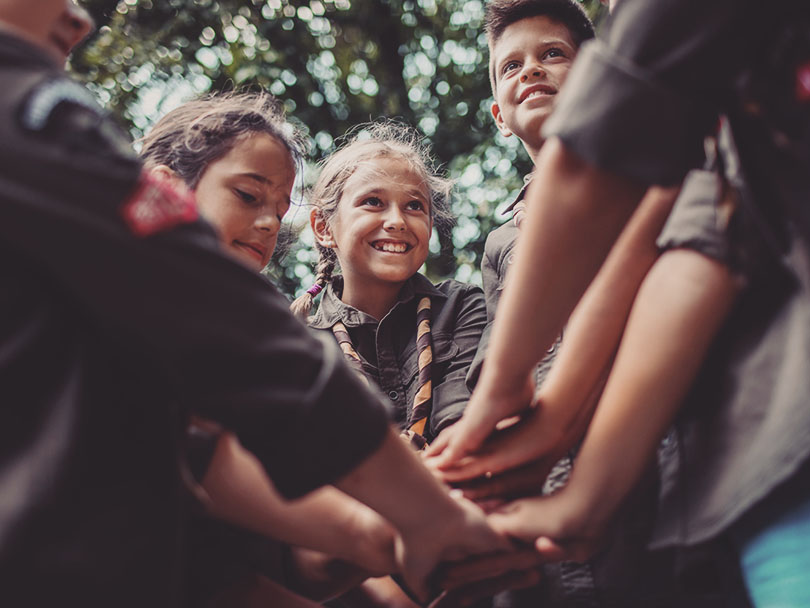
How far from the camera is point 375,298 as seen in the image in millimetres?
2227

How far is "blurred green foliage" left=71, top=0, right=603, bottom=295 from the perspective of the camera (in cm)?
548

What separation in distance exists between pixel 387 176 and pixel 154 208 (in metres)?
1.64

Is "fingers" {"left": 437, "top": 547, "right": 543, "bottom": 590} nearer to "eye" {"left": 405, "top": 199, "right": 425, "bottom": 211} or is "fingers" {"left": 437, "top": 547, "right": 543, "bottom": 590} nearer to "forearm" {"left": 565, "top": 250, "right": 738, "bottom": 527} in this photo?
"forearm" {"left": 565, "top": 250, "right": 738, "bottom": 527}

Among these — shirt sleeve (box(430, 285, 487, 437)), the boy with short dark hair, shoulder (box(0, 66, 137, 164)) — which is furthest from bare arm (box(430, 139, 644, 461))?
shirt sleeve (box(430, 285, 487, 437))

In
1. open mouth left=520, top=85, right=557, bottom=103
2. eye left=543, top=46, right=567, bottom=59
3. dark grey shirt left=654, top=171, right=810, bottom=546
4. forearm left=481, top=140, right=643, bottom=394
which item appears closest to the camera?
dark grey shirt left=654, top=171, right=810, bottom=546

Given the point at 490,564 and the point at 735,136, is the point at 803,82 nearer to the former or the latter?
the point at 735,136

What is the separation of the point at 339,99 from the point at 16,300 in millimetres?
6715

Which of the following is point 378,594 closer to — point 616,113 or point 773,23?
point 616,113

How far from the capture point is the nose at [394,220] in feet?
7.36

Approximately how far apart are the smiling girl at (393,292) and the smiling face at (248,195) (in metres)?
0.38

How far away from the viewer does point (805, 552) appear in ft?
2.71

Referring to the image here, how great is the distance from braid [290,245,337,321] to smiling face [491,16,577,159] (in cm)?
78

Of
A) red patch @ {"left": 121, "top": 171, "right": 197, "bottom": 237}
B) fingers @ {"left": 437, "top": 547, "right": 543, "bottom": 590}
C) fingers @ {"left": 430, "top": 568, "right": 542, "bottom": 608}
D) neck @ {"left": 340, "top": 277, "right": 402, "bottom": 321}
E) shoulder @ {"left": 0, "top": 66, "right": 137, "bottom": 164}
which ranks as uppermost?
shoulder @ {"left": 0, "top": 66, "right": 137, "bottom": 164}

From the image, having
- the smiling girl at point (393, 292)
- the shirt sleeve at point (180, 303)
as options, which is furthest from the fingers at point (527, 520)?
the smiling girl at point (393, 292)
